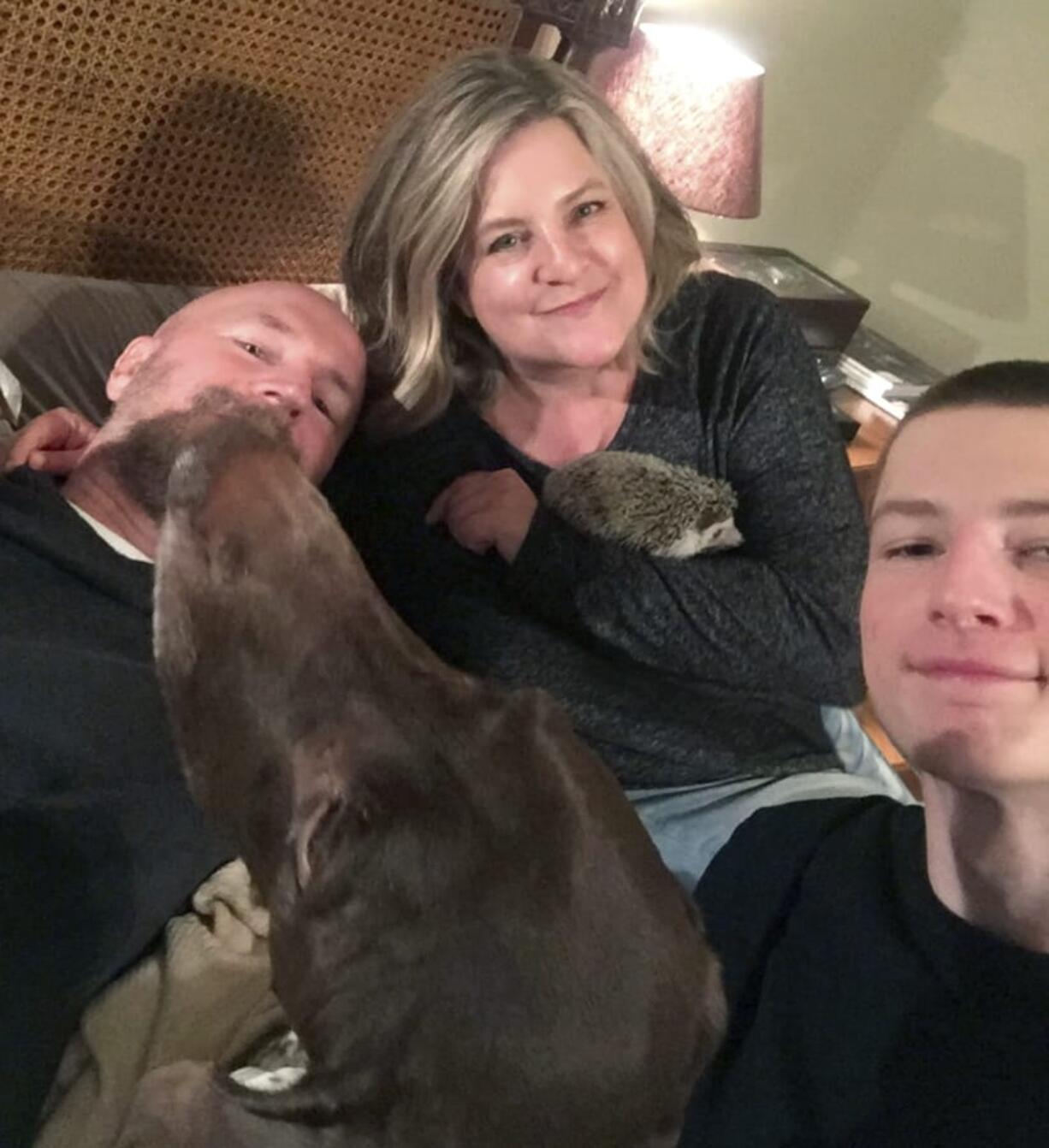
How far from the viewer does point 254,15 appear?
1776mm

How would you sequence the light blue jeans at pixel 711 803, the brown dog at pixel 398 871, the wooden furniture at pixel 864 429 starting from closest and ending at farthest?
the brown dog at pixel 398 871 → the light blue jeans at pixel 711 803 → the wooden furniture at pixel 864 429

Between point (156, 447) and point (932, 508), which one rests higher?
point (932, 508)

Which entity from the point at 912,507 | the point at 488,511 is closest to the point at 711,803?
the point at 488,511

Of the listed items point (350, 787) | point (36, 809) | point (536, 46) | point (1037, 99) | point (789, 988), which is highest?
point (1037, 99)

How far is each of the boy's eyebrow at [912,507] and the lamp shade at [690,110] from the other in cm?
146

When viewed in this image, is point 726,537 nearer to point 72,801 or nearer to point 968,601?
point 968,601

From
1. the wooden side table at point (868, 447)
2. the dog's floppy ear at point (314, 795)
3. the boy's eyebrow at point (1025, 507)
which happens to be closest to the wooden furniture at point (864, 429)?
the wooden side table at point (868, 447)

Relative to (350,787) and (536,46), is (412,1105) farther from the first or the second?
(536,46)

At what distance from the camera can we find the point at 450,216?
153 centimetres

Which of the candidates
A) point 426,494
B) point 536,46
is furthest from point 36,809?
point 536,46

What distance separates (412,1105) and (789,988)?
0.41 meters

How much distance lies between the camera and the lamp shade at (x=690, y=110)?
Answer: 224cm

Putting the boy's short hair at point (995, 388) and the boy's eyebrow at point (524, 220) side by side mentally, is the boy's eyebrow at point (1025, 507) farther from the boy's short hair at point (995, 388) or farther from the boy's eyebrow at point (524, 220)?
the boy's eyebrow at point (524, 220)

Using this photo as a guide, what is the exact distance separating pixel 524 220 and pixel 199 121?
62 centimetres
